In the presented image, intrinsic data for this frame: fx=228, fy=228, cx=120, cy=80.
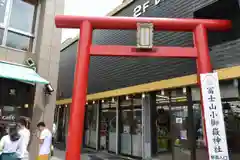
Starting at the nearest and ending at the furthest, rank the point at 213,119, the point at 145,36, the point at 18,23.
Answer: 1. the point at 213,119
2. the point at 145,36
3. the point at 18,23

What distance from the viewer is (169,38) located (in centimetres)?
897

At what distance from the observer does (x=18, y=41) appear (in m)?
8.35

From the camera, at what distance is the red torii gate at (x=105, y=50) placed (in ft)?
15.8

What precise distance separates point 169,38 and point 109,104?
5408mm

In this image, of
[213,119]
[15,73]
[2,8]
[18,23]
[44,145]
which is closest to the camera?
[213,119]

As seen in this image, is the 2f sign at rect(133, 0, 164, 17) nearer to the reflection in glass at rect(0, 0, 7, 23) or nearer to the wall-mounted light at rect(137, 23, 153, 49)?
the wall-mounted light at rect(137, 23, 153, 49)

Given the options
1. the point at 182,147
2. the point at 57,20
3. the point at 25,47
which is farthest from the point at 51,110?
the point at 182,147

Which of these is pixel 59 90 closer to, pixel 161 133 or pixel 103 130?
pixel 103 130

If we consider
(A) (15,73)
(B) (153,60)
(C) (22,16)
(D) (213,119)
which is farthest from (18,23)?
(D) (213,119)

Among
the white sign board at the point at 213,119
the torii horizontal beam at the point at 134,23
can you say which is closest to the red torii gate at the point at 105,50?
the torii horizontal beam at the point at 134,23

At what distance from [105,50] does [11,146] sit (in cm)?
296

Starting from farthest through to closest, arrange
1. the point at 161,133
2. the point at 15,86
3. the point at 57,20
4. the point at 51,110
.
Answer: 1. the point at 161,133
2. the point at 51,110
3. the point at 15,86
4. the point at 57,20

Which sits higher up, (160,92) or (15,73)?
(15,73)

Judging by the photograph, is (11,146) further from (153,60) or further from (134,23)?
(153,60)
